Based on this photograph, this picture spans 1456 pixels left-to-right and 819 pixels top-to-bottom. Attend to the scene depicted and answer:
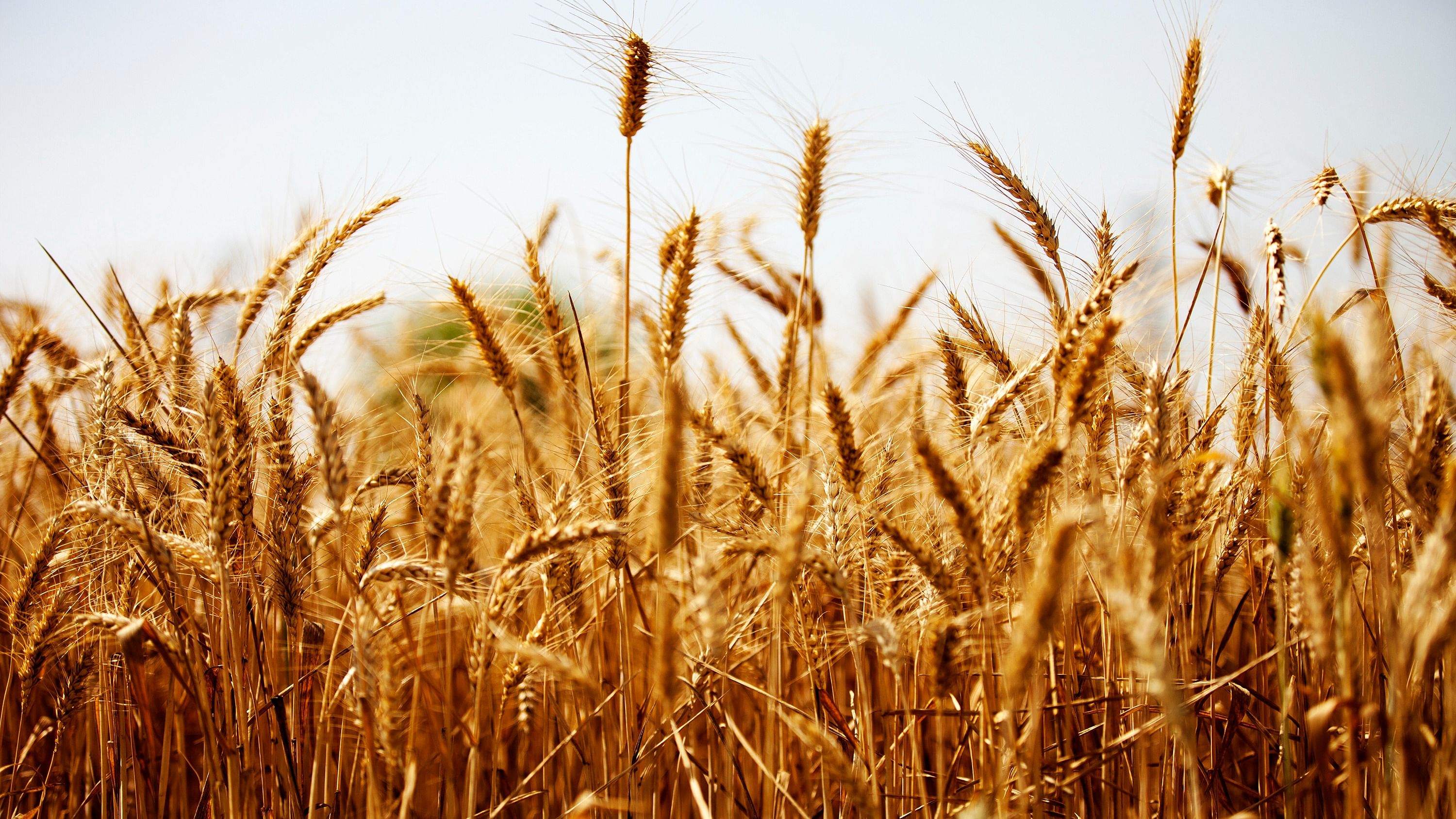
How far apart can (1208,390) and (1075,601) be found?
617 mm

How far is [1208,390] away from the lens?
6.10 ft

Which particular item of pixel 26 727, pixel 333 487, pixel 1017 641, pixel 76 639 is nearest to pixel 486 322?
pixel 333 487

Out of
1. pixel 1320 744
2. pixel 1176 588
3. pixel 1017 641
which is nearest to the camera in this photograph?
pixel 1017 641

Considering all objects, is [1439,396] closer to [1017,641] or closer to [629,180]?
[1017,641]

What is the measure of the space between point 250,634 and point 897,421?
1824 millimetres

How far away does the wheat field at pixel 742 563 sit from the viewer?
1058 millimetres

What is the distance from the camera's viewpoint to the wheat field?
41.6 inches

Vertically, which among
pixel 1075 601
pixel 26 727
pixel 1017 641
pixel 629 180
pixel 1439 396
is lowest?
pixel 26 727

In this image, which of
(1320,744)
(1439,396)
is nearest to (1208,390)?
(1439,396)

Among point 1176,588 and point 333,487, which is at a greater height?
point 333,487

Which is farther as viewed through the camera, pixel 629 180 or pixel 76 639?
pixel 629 180

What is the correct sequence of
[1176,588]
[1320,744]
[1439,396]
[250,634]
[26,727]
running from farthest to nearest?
1. [26,727]
2. [250,634]
3. [1176,588]
4. [1439,396]
5. [1320,744]

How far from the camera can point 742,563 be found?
88.6 inches

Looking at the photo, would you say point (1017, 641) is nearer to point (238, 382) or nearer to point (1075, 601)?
point (1075, 601)
